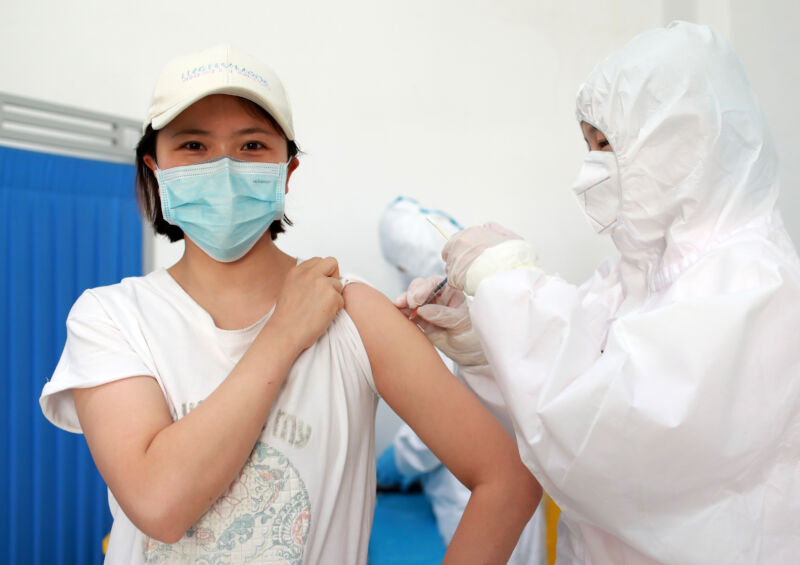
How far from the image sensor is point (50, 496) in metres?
1.90

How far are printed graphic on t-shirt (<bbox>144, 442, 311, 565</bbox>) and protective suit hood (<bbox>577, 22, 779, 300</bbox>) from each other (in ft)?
2.71

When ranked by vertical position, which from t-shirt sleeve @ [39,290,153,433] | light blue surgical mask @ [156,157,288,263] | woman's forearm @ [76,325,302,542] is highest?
light blue surgical mask @ [156,157,288,263]

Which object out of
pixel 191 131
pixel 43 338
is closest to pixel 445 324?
pixel 191 131

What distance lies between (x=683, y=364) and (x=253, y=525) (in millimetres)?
683

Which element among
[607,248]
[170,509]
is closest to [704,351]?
[170,509]

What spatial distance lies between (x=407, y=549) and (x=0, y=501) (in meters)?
1.30

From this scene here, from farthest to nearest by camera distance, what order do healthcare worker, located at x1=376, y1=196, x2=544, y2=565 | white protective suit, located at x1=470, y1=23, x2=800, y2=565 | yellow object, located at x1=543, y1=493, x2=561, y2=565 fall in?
1. healthcare worker, located at x1=376, y1=196, x2=544, y2=565
2. yellow object, located at x1=543, y1=493, x2=561, y2=565
3. white protective suit, located at x1=470, y1=23, x2=800, y2=565

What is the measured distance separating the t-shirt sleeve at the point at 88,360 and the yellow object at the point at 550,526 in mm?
997

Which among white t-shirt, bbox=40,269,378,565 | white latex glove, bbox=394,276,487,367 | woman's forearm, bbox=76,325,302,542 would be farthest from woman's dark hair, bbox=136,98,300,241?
woman's forearm, bbox=76,325,302,542

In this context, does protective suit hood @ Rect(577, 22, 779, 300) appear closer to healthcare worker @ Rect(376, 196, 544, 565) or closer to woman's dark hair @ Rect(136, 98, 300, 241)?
woman's dark hair @ Rect(136, 98, 300, 241)

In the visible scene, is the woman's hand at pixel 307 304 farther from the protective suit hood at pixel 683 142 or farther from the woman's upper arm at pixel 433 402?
the protective suit hood at pixel 683 142

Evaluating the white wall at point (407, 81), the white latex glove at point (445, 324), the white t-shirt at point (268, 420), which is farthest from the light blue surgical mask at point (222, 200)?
the white wall at point (407, 81)

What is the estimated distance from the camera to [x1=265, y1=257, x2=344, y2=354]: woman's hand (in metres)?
0.91

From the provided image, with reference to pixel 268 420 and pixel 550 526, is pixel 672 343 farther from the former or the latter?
pixel 550 526
